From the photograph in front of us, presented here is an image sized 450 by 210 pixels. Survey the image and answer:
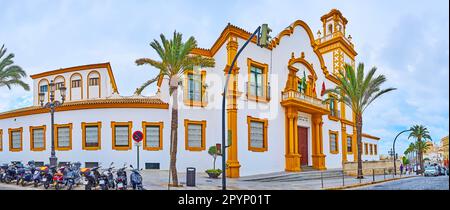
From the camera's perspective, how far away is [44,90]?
19.2 meters

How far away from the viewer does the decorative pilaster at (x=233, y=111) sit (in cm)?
2089

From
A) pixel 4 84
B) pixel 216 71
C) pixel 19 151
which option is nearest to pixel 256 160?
pixel 216 71

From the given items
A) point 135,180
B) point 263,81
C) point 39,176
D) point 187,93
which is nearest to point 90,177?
point 135,180

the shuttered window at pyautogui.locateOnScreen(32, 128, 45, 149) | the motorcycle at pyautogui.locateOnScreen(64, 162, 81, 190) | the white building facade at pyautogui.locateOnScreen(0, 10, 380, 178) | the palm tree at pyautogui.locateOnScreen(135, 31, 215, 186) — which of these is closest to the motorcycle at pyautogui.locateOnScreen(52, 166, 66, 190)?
the motorcycle at pyautogui.locateOnScreen(64, 162, 81, 190)

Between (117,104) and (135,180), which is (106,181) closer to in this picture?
(135,180)

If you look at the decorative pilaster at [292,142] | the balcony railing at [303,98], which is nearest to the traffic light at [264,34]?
the balcony railing at [303,98]

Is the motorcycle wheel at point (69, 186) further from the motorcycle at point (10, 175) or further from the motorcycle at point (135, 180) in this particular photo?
the motorcycle at point (10, 175)

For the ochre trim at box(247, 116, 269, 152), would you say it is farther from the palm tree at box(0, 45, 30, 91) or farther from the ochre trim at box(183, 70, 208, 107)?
the palm tree at box(0, 45, 30, 91)

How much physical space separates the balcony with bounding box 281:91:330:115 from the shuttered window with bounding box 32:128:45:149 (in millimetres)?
14515

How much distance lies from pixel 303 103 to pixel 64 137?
1514cm

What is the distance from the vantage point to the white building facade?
19594mm

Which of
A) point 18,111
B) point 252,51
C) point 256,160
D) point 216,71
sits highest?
point 252,51
